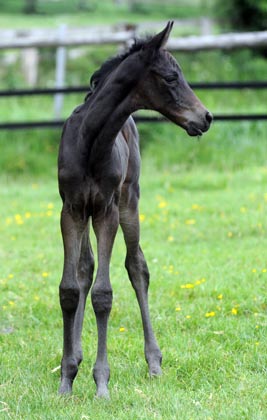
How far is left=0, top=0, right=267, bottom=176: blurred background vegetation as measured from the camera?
1274cm

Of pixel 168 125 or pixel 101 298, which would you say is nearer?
pixel 101 298

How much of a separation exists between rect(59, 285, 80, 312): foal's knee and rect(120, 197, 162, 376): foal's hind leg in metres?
0.64

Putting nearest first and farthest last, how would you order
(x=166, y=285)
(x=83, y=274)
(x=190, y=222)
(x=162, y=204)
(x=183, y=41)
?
(x=83, y=274) < (x=166, y=285) < (x=190, y=222) < (x=162, y=204) < (x=183, y=41)

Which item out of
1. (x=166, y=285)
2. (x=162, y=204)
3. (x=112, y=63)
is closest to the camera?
(x=112, y=63)

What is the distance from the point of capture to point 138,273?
5668 mm

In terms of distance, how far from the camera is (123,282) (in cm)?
736

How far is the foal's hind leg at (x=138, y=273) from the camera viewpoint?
539cm

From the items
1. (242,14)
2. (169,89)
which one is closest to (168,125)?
(242,14)

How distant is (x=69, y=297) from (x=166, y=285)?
2207 mm

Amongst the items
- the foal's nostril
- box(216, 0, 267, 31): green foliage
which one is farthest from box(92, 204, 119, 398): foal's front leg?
box(216, 0, 267, 31): green foliage

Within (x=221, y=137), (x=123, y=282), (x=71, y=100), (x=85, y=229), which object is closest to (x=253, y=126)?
(x=221, y=137)

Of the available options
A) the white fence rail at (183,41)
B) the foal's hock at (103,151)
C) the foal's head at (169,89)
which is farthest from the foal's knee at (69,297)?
the white fence rail at (183,41)

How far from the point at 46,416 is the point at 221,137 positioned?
347 inches

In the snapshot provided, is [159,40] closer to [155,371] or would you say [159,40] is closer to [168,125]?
[155,371]
